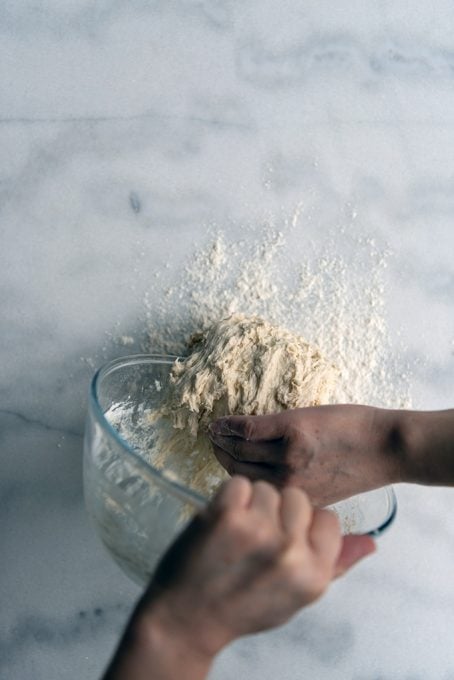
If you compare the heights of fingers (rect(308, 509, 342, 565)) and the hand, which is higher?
fingers (rect(308, 509, 342, 565))

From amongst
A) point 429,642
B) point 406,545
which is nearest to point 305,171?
point 406,545

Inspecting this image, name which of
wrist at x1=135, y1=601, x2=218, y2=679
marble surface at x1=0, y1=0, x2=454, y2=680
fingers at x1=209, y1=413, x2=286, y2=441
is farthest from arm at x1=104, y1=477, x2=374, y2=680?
marble surface at x1=0, y1=0, x2=454, y2=680

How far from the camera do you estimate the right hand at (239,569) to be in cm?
41

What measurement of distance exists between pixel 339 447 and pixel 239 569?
20 cm

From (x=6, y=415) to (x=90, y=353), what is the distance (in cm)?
10

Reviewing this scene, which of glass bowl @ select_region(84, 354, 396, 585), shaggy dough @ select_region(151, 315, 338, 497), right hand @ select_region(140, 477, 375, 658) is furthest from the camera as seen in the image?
shaggy dough @ select_region(151, 315, 338, 497)

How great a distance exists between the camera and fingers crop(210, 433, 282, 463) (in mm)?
585

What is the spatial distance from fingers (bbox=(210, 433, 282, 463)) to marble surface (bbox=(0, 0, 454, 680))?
16 centimetres

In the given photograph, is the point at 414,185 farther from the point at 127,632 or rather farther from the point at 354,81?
the point at 127,632

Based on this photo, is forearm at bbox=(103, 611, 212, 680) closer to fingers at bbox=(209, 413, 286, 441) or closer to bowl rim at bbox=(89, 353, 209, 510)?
bowl rim at bbox=(89, 353, 209, 510)

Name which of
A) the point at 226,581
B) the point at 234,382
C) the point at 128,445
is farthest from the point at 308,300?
the point at 226,581

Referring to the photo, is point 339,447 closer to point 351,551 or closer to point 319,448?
point 319,448

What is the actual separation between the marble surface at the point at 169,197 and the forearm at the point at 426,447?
14cm

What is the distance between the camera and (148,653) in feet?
1.36
